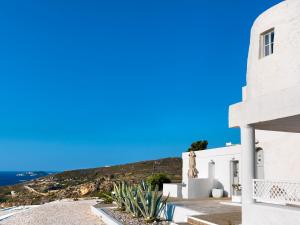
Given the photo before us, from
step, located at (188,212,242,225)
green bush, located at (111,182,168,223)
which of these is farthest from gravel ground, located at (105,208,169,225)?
step, located at (188,212,242,225)

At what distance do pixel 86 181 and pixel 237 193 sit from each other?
94.8 ft

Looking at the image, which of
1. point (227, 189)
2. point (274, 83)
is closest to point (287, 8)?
point (274, 83)

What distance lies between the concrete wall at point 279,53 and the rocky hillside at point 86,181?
67.2 feet

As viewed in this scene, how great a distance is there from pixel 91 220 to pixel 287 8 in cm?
1055

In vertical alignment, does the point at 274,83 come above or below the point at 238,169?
above

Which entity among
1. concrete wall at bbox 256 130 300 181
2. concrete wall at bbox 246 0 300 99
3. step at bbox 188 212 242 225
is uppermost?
concrete wall at bbox 246 0 300 99

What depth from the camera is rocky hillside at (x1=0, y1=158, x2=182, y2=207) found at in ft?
107

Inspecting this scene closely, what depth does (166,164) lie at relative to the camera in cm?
5550

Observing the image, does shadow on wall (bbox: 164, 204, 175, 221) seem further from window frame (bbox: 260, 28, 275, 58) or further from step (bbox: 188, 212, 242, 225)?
window frame (bbox: 260, 28, 275, 58)

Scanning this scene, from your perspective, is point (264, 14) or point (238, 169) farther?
point (238, 169)

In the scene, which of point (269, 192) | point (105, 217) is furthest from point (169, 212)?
point (269, 192)

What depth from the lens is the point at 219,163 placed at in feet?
65.0

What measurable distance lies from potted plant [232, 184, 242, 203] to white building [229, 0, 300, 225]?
1666 mm

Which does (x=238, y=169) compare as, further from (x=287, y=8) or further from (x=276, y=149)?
(x=287, y=8)
